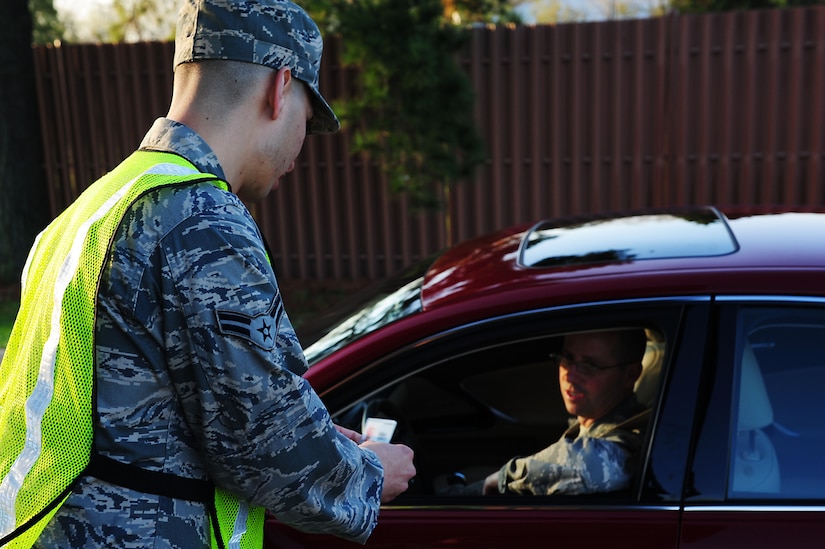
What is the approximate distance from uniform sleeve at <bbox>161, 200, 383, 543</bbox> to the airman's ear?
0.68 feet

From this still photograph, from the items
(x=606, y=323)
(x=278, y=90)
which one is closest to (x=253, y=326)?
(x=278, y=90)

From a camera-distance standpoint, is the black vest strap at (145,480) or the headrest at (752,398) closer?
the black vest strap at (145,480)

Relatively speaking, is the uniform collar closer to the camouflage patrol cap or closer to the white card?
the camouflage patrol cap

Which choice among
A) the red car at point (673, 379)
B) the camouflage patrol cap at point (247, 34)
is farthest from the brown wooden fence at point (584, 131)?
the camouflage patrol cap at point (247, 34)

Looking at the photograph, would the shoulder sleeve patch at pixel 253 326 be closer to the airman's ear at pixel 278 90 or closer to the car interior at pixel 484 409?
the airman's ear at pixel 278 90

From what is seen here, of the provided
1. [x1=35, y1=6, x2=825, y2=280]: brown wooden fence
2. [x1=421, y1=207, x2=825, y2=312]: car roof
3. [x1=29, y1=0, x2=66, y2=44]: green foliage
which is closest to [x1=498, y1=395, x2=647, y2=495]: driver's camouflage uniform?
[x1=421, y1=207, x2=825, y2=312]: car roof

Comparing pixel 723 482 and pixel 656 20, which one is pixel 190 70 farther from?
pixel 656 20

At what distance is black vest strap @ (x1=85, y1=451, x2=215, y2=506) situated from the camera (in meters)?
1.25

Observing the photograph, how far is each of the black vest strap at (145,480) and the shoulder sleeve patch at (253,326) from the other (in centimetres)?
29

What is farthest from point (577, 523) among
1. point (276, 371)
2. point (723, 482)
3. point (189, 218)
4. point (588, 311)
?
point (189, 218)

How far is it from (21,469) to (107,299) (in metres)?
0.33

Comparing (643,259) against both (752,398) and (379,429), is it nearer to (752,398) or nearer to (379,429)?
(752,398)

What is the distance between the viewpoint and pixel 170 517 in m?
1.28

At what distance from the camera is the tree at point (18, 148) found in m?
7.89
